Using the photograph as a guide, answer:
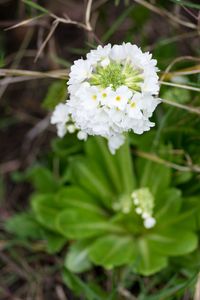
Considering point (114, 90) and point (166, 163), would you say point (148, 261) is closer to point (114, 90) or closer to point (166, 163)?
point (166, 163)

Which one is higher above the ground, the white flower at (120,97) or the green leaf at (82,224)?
the white flower at (120,97)

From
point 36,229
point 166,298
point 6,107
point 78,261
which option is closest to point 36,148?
point 6,107

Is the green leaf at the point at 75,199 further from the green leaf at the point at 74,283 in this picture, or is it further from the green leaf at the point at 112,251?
the green leaf at the point at 74,283

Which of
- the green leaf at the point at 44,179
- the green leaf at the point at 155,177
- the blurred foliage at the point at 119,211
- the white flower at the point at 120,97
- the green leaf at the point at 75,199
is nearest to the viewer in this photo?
the white flower at the point at 120,97

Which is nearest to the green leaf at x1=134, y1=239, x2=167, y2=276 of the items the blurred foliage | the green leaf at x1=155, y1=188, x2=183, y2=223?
the blurred foliage

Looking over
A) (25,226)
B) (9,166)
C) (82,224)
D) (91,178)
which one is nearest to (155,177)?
(91,178)

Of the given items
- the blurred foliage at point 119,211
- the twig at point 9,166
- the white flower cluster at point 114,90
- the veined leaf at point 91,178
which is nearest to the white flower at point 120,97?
the white flower cluster at point 114,90

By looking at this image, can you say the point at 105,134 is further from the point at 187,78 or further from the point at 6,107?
the point at 6,107
